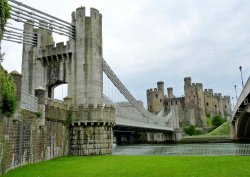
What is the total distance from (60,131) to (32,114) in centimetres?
448

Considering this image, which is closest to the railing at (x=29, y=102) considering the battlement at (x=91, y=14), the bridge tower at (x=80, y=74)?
the bridge tower at (x=80, y=74)

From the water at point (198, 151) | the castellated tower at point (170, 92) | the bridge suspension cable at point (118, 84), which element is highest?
the castellated tower at point (170, 92)

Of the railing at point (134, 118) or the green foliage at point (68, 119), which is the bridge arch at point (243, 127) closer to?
the railing at point (134, 118)

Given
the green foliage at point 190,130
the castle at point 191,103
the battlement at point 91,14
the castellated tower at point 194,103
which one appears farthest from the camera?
the castle at point 191,103

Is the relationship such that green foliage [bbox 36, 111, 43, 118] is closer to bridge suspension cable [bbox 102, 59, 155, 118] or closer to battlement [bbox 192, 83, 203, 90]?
bridge suspension cable [bbox 102, 59, 155, 118]

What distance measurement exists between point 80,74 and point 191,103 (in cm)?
Result: 6227

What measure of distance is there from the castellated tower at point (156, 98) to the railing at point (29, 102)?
72.8 metres

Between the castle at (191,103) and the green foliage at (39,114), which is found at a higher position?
the castle at (191,103)

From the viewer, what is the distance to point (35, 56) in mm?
25359

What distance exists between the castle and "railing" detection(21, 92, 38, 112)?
206 ft

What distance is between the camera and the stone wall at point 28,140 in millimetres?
11358

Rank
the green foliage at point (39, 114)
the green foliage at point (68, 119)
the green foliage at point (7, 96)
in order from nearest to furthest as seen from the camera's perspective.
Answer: the green foliage at point (7, 96) < the green foliage at point (39, 114) < the green foliage at point (68, 119)

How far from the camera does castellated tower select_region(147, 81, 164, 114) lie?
87562mm

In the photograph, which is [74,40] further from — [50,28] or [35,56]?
[35,56]
